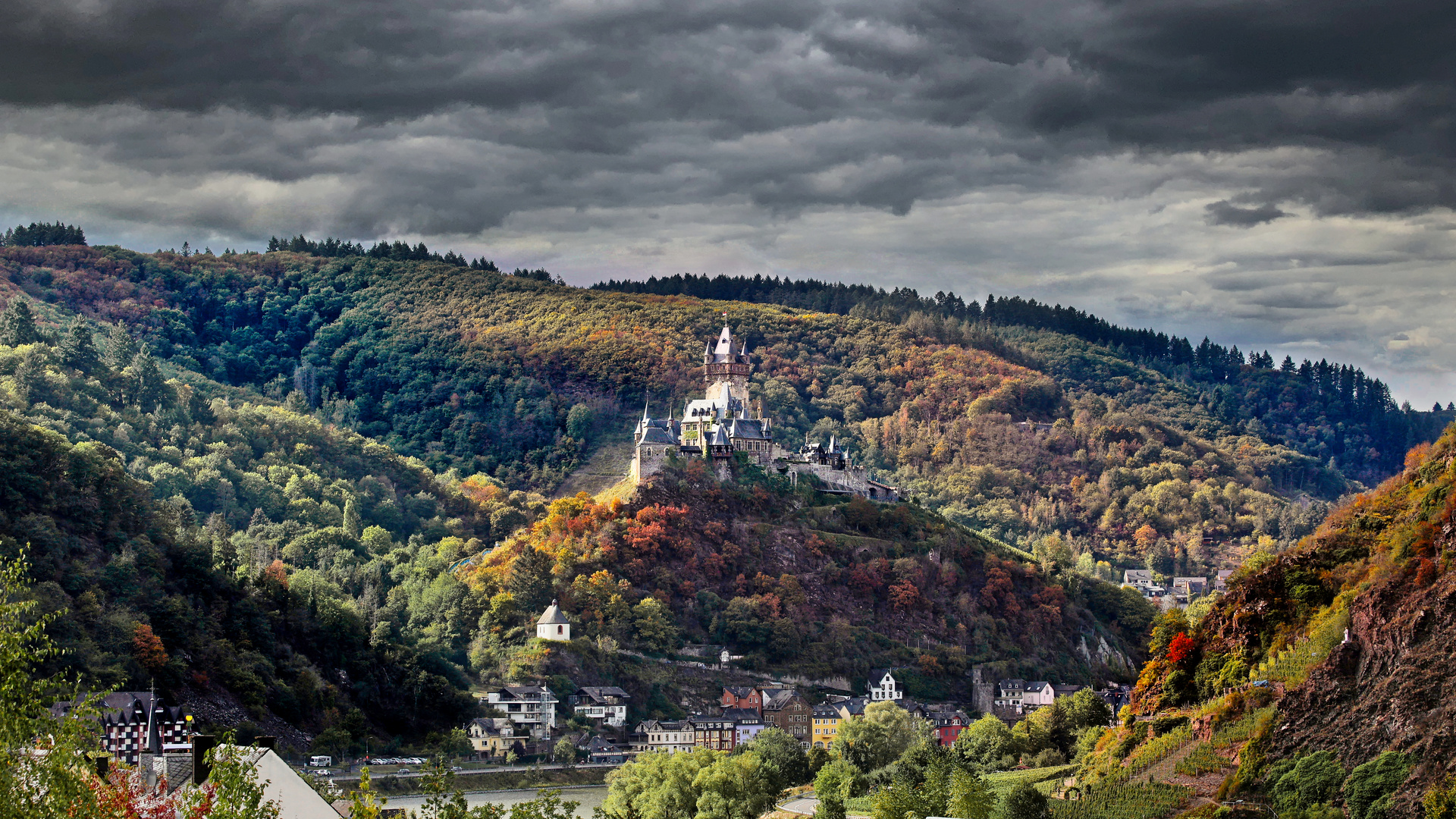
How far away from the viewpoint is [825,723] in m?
99.9

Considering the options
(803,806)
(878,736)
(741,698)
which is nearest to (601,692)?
(741,698)

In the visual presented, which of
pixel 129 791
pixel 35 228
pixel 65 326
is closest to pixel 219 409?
pixel 65 326

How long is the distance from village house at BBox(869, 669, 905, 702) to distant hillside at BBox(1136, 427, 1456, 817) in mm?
42314

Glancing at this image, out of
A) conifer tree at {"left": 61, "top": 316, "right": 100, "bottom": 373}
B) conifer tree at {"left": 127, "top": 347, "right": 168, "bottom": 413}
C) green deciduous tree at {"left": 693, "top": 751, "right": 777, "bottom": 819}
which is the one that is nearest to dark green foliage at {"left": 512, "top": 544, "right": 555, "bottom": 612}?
green deciduous tree at {"left": 693, "top": 751, "right": 777, "bottom": 819}

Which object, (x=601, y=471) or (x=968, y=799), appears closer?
(x=968, y=799)

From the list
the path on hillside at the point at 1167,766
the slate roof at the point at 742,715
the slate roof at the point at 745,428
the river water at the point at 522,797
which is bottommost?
the river water at the point at 522,797

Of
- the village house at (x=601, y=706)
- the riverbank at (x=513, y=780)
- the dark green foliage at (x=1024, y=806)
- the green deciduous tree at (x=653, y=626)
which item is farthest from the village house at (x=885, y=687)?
the dark green foliage at (x=1024, y=806)

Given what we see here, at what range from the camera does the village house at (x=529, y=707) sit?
9331cm

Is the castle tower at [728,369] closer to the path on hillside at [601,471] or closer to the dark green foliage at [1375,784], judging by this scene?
the path on hillside at [601,471]

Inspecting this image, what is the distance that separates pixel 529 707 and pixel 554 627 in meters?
9.36

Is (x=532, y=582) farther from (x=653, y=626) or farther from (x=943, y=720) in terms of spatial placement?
(x=943, y=720)

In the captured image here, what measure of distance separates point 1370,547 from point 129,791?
44.8 meters

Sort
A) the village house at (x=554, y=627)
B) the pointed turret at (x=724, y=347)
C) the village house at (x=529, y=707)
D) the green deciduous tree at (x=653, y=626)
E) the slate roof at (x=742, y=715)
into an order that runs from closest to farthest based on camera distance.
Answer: the village house at (x=529, y=707) < the slate roof at (x=742, y=715) < the village house at (x=554, y=627) < the green deciduous tree at (x=653, y=626) < the pointed turret at (x=724, y=347)

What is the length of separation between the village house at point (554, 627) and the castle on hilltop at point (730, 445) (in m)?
16.9
